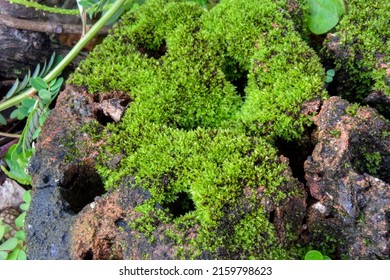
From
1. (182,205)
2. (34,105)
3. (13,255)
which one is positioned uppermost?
(182,205)

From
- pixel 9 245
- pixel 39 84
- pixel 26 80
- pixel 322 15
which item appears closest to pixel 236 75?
pixel 322 15

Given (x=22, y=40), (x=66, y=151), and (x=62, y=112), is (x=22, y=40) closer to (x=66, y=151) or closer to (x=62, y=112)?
(x=62, y=112)

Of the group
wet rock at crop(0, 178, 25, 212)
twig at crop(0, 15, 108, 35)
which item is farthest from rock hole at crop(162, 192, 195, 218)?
twig at crop(0, 15, 108, 35)

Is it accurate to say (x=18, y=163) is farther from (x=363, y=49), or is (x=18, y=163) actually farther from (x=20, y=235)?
(x=363, y=49)

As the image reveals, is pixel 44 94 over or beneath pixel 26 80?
over

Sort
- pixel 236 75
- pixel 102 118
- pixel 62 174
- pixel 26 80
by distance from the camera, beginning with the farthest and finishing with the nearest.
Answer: pixel 26 80 < pixel 236 75 < pixel 102 118 < pixel 62 174

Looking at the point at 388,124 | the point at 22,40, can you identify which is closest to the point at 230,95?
the point at 388,124

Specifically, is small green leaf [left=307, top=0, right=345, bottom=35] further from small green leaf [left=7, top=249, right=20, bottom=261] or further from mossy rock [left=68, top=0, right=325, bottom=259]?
small green leaf [left=7, top=249, right=20, bottom=261]
